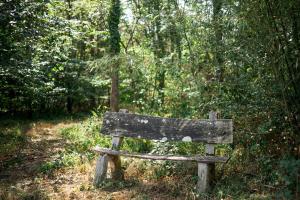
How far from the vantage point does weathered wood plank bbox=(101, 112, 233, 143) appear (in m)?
5.91

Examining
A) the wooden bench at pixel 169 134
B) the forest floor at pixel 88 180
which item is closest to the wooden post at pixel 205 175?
the wooden bench at pixel 169 134

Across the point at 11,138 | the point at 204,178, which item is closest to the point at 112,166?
the point at 204,178

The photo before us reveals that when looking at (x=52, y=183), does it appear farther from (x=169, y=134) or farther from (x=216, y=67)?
(x=216, y=67)

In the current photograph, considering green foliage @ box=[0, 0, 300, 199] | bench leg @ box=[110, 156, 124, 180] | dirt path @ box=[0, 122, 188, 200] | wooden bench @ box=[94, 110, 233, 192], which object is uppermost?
green foliage @ box=[0, 0, 300, 199]

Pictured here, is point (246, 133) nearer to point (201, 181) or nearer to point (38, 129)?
point (201, 181)

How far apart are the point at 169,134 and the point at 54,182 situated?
286 centimetres

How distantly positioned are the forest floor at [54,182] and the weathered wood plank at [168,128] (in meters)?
0.96

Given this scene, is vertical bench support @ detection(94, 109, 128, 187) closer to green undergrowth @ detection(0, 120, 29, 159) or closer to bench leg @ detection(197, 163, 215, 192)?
bench leg @ detection(197, 163, 215, 192)

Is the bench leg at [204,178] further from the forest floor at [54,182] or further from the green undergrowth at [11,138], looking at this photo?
the green undergrowth at [11,138]

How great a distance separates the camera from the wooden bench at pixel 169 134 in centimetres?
581

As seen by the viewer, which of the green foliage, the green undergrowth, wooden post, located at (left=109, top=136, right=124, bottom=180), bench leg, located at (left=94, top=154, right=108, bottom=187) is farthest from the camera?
the green undergrowth

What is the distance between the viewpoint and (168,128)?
20.8ft

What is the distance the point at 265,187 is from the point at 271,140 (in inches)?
39.7

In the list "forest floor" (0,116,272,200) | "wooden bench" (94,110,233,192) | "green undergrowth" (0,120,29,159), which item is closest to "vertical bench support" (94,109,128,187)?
"wooden bench" (94,110,233,192)
